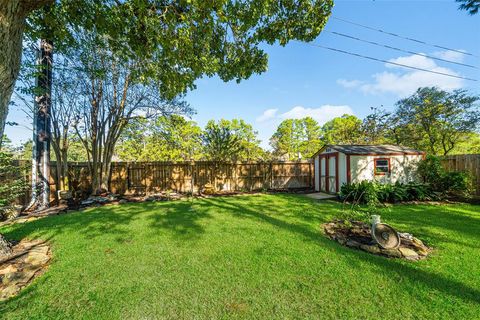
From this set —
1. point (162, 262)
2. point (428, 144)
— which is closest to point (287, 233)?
point (162, 262)

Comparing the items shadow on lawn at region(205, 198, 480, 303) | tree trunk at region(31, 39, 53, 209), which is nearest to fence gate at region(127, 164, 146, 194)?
tree trunk at region(31, 39, 53, 209)

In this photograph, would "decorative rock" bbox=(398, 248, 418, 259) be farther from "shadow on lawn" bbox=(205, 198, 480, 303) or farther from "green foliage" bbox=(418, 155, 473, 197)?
"green foliage" bbox=(418, 155, 473, 197)

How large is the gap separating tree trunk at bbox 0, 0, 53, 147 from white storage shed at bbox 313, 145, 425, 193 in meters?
9.44

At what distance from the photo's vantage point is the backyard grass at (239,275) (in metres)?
1.99

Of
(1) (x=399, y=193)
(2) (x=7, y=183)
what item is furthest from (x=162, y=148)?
(1) (x=399, y=193)

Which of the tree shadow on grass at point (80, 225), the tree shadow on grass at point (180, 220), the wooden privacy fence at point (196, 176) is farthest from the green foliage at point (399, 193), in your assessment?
the tree shadow on grass at point (80, 225)

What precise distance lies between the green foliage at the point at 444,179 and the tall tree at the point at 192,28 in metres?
7.85

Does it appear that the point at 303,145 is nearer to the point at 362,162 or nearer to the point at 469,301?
the point at 362,162

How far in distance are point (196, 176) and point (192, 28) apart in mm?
7782

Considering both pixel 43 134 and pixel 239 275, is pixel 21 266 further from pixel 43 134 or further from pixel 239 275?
pixel 43 134

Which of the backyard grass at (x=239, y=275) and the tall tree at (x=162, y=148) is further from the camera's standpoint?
the tall tree at (x=162, y=148)

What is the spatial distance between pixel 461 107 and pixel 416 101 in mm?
2181

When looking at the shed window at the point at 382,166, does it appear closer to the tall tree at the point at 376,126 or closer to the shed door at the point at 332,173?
the shed door at the point at 332,173

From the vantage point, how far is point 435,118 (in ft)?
39.8
